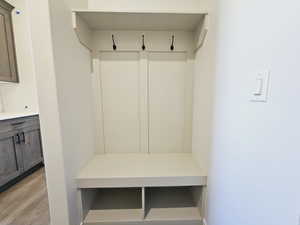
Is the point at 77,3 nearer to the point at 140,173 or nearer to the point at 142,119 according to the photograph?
the point at 142,119

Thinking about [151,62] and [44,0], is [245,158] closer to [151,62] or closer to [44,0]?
[151,62]

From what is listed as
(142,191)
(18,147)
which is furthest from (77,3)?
(18,147)

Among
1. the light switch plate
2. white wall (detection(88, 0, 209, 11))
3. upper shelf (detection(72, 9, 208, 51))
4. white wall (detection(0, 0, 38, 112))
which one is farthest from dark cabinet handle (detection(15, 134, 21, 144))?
the light switch plate

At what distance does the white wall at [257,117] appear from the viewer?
0.49 meters

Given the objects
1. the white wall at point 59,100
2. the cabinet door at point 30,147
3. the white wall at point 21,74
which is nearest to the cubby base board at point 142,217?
the white wall at point 59,100

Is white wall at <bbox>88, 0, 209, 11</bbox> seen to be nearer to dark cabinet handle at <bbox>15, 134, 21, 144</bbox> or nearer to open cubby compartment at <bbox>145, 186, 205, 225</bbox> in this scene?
open cubby compartment at <bbox>145, 186, 205, 225</bbox>

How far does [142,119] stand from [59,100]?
2.90ft

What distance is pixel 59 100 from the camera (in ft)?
3.23

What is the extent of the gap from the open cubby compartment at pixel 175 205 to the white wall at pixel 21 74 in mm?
2515

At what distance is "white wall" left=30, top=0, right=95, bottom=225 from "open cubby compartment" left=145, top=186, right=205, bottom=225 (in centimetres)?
67

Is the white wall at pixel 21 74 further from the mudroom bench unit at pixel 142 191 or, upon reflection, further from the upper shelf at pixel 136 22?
the mudroom bench unit at pixel 142 191

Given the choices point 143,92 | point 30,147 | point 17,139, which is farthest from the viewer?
point 30,147

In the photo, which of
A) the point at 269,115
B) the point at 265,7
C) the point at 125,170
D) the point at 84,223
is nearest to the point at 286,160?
the point at 269,115

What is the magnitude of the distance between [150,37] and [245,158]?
1.37 m
